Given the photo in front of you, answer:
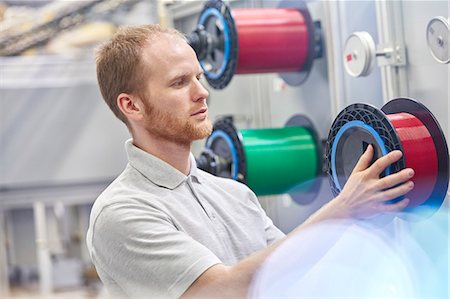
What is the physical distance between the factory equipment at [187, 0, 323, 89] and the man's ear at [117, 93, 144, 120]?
3.04ft

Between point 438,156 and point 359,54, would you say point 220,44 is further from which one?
point 438,156

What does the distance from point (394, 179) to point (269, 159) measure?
51.4 inches

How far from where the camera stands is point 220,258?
150 cm

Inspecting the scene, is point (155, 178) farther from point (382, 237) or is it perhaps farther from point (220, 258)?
point (382, 237)

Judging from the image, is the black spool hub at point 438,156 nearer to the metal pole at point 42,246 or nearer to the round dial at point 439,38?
the round dial at point 439,38

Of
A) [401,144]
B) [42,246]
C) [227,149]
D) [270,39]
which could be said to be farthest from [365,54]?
[42,246]

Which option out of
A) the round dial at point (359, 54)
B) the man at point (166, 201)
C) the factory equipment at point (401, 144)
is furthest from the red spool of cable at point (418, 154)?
the round dial at point (359, 54)

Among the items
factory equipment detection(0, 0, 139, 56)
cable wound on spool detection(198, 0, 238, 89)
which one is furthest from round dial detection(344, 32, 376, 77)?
factory equipment detection(0, 0, 139, 56)

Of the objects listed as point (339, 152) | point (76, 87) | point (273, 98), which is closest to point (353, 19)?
point (273, 98)

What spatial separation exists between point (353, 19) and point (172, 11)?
3.85 ft

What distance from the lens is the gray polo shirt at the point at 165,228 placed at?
4.49 feet

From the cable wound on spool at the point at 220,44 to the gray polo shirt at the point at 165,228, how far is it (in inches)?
34.8

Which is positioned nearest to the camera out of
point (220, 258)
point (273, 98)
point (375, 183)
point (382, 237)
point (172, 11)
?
point (375, 183)

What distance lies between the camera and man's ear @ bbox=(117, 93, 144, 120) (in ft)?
5.14
